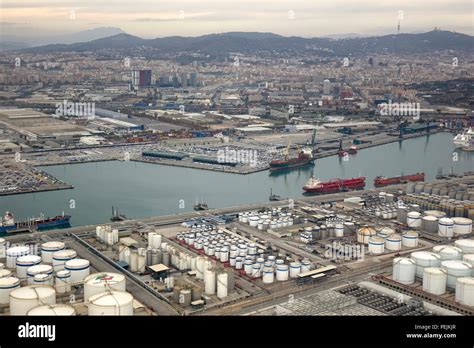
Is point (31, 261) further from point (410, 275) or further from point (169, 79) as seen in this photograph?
point (169, 79)

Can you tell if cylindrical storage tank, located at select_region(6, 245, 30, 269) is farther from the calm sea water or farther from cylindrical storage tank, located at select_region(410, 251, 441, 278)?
cylindrical storage tank, located at select_region(410, 251, 441, 278)

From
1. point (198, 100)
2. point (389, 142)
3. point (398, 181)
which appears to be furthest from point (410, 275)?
point (198, 100)

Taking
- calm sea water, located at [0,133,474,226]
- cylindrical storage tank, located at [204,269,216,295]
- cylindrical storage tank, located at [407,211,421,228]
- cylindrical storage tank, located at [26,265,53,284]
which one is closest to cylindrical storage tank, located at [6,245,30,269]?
cylindrical storage tank, located at [26,265,53,284]

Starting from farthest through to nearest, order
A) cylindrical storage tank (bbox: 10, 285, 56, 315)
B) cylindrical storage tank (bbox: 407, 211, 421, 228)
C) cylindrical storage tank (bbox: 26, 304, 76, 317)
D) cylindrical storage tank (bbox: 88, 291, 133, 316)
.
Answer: cylindrical storage tank (bbox: 407, 211, 421, 228) → cylindrical storage tank (bbox: 10, 285, 56, 315) → cylindrical storage tank (bbox: 88, 291, 133, 316) → cylindrical storage tank (bbox: 26, 304, 76, 317)

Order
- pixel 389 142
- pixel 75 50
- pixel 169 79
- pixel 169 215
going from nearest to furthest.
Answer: pixel 169 215 < pixel 389 142 < pixel 169 79 < pixel 75 50

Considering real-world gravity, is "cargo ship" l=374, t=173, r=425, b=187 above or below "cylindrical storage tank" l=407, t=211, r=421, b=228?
below
